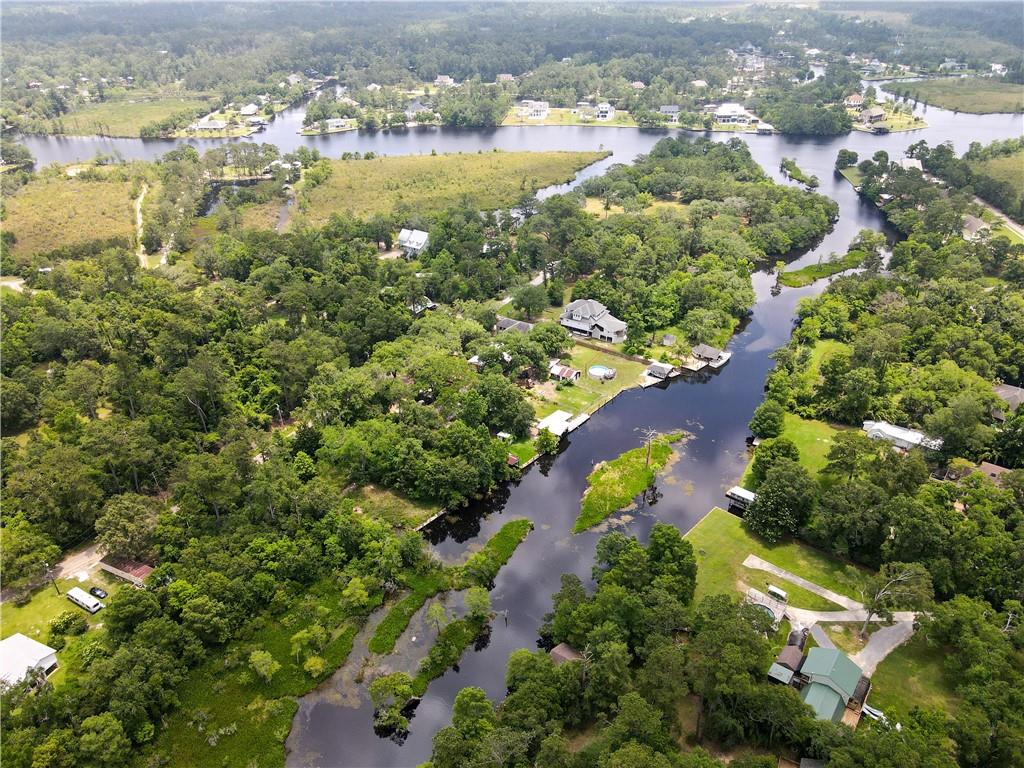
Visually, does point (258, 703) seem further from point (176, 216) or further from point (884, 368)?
point (176, 216)

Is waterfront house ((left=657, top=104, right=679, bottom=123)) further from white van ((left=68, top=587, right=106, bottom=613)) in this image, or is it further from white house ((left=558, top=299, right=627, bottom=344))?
white van ((left=68, top=587, right=106, bottom=613))

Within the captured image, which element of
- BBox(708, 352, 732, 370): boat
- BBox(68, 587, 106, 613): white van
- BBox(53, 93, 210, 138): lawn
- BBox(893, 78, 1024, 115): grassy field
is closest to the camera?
BBox(68, 587, 106, 613): white van

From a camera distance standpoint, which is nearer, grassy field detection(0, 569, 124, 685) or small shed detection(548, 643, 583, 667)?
small shed detection(548, 643, 583, 667)

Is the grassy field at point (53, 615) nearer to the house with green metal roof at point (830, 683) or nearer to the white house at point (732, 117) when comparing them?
the house with green metal roof at point (830, 683)

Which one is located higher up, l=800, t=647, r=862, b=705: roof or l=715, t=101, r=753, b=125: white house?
l=715, t=101, r=753, b=125: white house

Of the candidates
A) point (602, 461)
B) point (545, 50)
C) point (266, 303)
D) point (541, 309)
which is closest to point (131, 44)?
point (545, 50)

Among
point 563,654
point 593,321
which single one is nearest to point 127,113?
point 593,321

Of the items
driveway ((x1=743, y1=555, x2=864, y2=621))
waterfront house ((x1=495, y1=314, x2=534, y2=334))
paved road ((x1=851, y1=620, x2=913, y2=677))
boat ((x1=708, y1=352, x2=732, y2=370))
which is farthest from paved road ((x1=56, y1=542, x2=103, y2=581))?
boat ((x1=708, y1=352, x2=732, y2=370))
